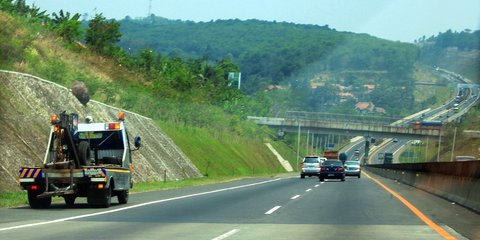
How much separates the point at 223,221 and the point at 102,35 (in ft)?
209

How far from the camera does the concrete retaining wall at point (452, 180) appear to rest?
78.3 ft

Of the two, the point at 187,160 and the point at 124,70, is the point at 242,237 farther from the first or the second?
the point at 124,70

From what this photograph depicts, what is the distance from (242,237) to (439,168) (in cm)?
2013

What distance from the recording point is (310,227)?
17375 millimetres

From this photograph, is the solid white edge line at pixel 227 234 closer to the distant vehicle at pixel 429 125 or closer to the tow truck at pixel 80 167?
the tow truck at pixel 80 167

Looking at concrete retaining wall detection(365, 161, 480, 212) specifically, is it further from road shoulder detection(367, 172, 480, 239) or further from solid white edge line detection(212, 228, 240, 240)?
solid white edge line detection(212, 228, 240, 240)

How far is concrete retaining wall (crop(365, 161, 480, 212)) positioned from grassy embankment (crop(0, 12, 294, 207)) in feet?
39.9

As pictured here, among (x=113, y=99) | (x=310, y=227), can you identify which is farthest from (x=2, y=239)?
(x=113, y=99)

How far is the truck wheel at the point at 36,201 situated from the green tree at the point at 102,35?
57.4 meters

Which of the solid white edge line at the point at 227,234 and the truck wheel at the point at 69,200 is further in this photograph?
the truck wheel at the point at 69,200

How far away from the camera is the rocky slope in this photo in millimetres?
29203

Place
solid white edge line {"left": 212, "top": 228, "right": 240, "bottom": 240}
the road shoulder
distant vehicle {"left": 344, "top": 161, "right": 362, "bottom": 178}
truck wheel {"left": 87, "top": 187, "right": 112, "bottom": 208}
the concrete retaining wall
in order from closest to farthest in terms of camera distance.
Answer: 1. solid white edge line {"left": 212, "top": 228, "right": 240, "bottom": 240}
2. the road shoulder
3. truck wheel {"left": 87, "top": 187, "right": 112, "bottom": 208}
4. the concrete retaining wall
5. distant vehicle {"left": 344, "top": 161, "right": 362, "bottom": 178}

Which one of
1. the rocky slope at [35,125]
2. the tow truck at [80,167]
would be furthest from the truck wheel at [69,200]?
the rocky slope at [35,125]

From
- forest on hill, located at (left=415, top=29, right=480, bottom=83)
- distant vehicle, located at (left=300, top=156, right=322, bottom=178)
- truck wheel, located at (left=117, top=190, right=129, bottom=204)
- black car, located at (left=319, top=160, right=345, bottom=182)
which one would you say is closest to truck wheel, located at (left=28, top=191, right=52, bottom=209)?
truck wheel, located at (left=117, top=190, right=129, bottom=204)
